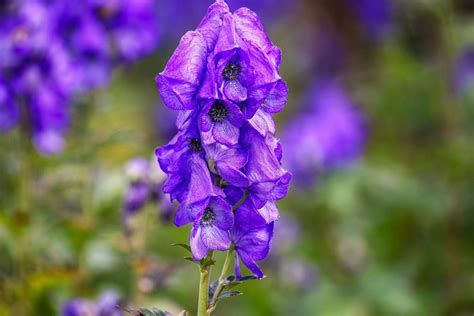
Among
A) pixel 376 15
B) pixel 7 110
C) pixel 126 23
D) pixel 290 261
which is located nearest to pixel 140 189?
pixel 7 110

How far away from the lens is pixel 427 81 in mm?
5215

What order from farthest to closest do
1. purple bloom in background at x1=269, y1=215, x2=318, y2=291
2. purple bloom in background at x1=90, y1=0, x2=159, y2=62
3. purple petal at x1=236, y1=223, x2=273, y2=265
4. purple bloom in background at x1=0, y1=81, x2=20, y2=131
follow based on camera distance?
purple bloom in background at x1=269, y1=215, x2=318, y2=291 → purple bloom in background at x1=90, y1=0, x2=159, y2=62 → purple bloom in background at x1=0, y1=81, x2=20, y2=131 → purple petal at x1=236, y1=223, x2=273, y2=265

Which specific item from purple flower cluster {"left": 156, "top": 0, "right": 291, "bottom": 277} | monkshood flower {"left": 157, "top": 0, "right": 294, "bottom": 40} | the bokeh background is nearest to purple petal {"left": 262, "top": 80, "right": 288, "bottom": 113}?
purple flower cluster {"left": 156, "top": 0, "right": 291, "bottom": 277}

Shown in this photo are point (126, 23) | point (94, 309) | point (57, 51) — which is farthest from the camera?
point (126, 23)

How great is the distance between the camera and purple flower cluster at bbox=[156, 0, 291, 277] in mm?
1688

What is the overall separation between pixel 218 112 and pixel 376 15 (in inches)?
275

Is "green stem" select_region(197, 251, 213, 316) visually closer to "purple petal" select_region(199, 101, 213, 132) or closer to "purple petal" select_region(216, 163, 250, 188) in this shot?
"purple petal" select_region(216, 163, 250, 188)

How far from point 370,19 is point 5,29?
19.2ft

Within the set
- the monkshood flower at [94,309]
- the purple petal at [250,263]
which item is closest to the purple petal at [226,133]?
the purple petal at [250,263]

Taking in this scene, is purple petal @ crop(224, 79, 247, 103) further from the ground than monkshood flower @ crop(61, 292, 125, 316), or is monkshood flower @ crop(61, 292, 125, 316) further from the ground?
purple petal @ crop(224, 79, 247, 103)

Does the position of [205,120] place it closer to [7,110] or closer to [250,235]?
[250,235]

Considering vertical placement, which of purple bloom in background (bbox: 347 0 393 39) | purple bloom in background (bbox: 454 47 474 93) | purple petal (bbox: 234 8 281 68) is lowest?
purple petal (bbox: 234 8 281 68)

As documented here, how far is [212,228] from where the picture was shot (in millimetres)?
1753

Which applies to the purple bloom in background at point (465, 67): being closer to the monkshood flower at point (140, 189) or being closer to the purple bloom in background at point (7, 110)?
the monkshood flower at point (140, 189)
